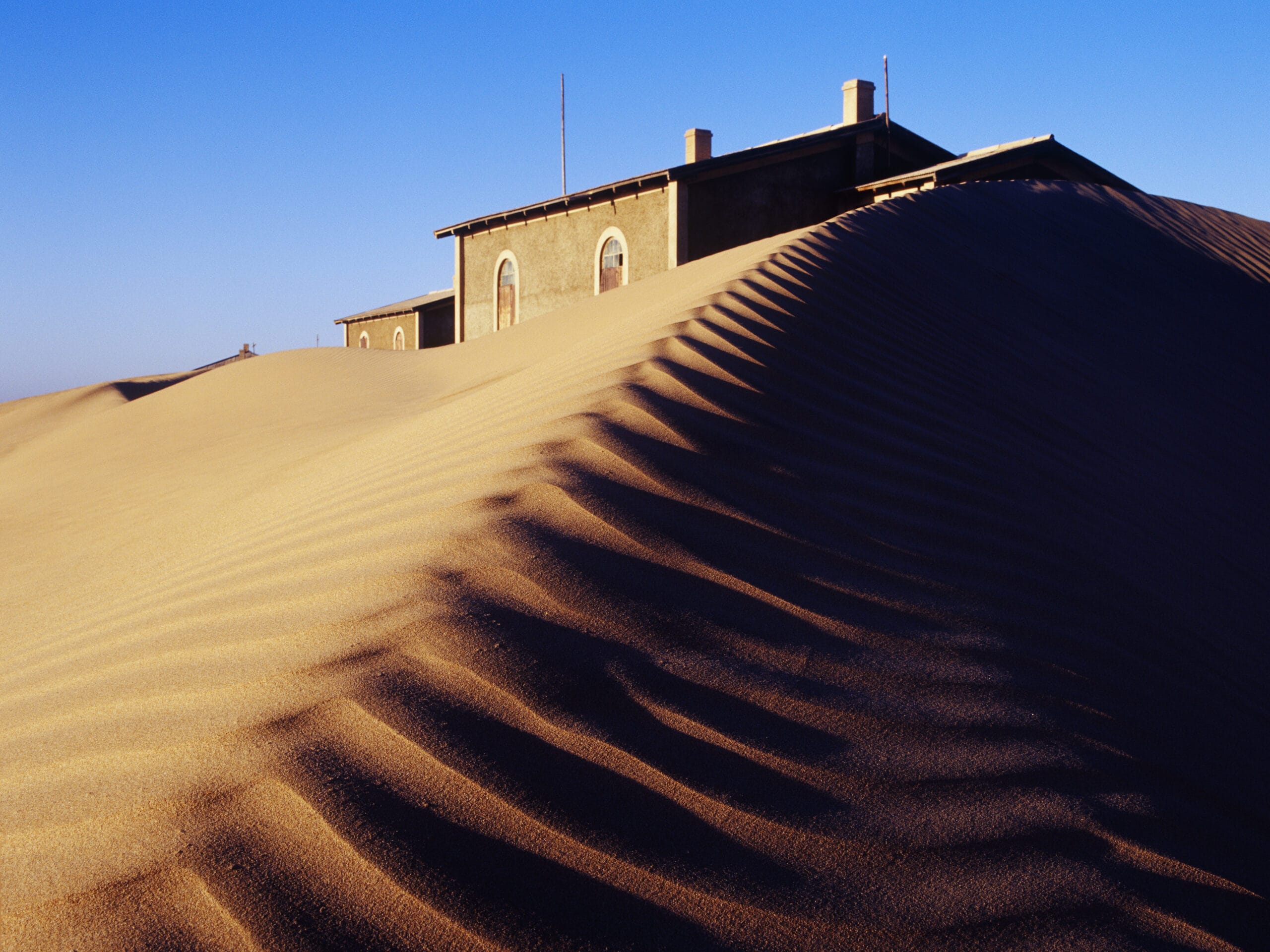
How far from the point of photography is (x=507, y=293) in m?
20.7

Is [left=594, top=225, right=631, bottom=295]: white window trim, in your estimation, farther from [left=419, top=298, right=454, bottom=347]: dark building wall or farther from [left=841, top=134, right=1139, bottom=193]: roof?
[left=419, top=298, right=454, bottom=347]: dark building wall

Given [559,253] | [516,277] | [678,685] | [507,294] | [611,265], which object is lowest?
[678,685]

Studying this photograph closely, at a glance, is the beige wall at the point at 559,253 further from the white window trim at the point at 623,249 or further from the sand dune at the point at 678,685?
the sand dune at the point at 678,685

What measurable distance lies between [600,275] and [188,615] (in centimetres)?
1650

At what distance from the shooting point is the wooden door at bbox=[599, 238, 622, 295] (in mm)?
17781

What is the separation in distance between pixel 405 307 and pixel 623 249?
42.0 ft

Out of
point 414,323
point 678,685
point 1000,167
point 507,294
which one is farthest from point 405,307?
point 678,685

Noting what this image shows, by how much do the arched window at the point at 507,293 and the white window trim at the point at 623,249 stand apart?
2697 mm

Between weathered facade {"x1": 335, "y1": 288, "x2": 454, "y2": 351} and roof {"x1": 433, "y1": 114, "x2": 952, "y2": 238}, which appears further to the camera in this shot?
weathered facade {"x1": 335, "y1": 288, "x2": 454, "y2": 351}

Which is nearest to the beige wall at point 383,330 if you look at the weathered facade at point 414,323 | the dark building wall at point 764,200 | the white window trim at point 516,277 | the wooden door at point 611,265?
the weathered facade at point 414,323

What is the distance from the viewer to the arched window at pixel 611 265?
17.8m

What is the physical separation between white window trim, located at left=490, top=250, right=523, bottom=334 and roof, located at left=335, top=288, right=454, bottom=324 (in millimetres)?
6923

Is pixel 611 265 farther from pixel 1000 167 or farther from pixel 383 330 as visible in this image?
pixel 383 330

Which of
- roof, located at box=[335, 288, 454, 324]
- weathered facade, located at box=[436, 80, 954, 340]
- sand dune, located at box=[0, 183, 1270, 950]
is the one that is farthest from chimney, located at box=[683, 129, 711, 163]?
sand dune, located at box=[0, 183, 1270, 950]
